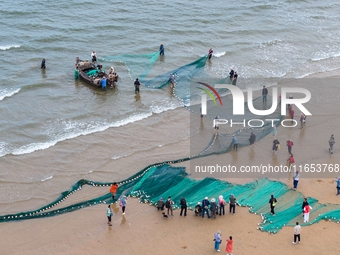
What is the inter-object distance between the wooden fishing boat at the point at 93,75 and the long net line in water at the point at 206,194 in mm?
11827

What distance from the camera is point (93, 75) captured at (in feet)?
111

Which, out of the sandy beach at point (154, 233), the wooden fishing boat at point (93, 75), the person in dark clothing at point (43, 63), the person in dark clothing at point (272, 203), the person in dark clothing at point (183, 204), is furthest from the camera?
the person in dark clothing at point (43, 63)

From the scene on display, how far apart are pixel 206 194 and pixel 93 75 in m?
15.7

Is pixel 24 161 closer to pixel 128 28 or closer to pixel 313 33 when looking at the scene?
pixel 128 28

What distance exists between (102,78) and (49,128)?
6.08m

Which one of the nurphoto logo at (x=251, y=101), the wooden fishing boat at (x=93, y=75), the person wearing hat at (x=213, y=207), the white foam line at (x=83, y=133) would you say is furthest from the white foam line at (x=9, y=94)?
the person wearing hat at (x=213, y=207)

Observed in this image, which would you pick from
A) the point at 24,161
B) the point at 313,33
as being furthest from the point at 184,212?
the point at 313,33

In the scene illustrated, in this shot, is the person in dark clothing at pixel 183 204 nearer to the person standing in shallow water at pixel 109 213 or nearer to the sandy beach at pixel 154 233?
the sandy beach at pixel 154 233

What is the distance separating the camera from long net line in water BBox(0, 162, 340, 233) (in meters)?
19.6

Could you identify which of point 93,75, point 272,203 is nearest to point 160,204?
point 272,203

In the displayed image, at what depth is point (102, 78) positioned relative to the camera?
33.0 metres

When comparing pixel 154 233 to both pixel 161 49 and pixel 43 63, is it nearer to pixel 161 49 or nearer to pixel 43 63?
pixel 43 63

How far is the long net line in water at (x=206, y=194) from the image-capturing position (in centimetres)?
1961

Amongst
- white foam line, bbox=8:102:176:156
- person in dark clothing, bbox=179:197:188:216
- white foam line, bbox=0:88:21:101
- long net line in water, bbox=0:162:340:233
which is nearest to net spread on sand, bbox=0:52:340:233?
long net line in water, bbox=0:162:340:233
